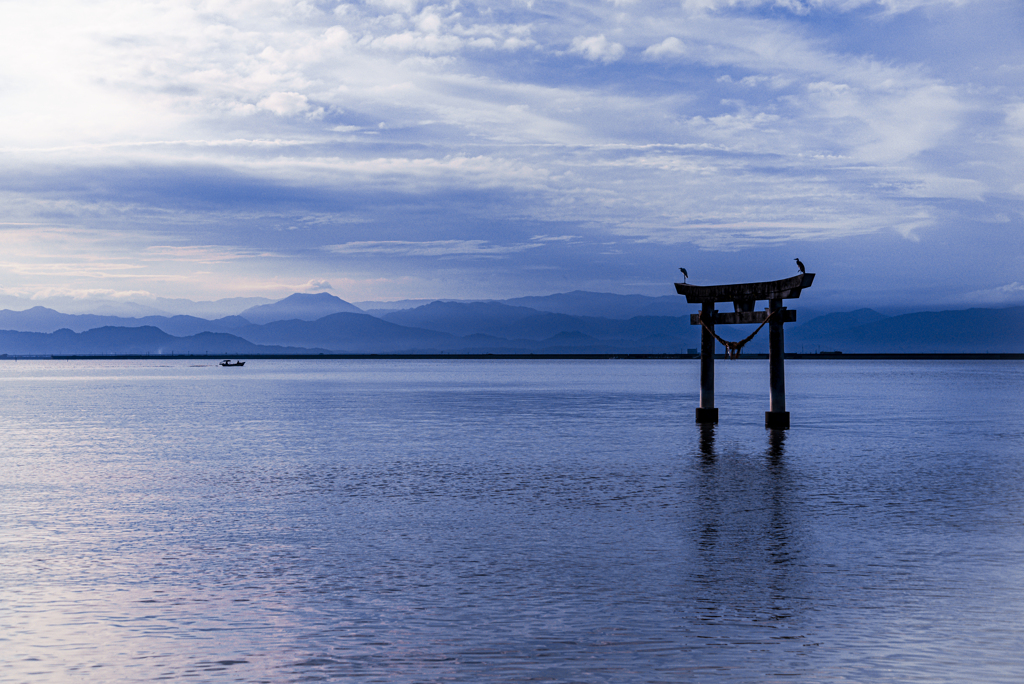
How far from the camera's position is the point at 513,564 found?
1390 centimetres

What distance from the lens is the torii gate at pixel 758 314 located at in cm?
3588

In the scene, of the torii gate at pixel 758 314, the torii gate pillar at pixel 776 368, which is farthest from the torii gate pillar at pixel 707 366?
the torii gate pillar at pixel 776 368

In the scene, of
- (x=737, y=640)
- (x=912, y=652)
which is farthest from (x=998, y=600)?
(x=737, y=640)

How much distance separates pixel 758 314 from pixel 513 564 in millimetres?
25710

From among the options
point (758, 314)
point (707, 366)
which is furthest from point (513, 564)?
point (707, 366)

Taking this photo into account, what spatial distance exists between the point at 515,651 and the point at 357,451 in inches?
928

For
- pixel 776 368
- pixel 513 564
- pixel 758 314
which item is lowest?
pixel 513 564

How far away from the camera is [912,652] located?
30.7ft

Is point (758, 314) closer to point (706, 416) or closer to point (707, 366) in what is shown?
point (707, 366)

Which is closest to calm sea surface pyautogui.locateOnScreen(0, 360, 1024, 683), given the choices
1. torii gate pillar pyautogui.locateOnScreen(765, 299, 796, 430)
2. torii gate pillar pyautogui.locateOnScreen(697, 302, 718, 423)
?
torii gate pillar pyautogui.locateOnScreen(765, 299, 796, 430)

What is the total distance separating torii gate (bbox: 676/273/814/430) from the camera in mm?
35875

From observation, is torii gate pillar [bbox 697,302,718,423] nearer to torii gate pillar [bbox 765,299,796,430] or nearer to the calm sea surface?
torii gate pillar [bbox 765,299,796,430]

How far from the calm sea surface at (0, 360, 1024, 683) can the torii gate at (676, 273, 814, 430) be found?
20.8ft

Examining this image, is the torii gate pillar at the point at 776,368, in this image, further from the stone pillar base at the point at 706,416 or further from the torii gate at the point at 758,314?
the stone pillar base at the point at 706,416
